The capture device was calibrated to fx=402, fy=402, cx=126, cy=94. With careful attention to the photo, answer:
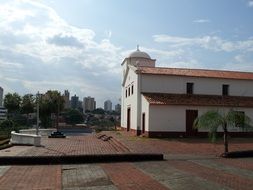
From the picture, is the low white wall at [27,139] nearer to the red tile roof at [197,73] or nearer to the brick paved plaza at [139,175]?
the brick paved plaza at [139,175]

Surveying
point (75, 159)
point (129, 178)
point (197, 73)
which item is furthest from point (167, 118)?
point (129, 178)

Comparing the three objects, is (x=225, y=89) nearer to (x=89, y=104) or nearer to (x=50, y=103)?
(x=50, y=103)

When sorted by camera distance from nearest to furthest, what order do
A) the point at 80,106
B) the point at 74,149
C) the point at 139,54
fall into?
the point at 74,149 < the point at 139,54 < the point at 80,106

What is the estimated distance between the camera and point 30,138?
27.5 m

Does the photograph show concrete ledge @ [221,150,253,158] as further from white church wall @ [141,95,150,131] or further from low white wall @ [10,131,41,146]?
white church wall @ [141,95,150,131]

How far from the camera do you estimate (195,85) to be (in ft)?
128

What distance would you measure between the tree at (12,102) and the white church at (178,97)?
27.2m

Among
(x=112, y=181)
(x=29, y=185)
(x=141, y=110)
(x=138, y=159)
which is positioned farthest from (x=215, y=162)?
(x=141, y=110)

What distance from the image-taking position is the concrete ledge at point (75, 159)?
17031 millimetres

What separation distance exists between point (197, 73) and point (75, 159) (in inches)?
993

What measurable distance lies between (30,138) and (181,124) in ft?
43.7

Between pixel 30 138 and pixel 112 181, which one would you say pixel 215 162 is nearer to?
pixel 112 181

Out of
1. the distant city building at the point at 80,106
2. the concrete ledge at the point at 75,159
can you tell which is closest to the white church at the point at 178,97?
the concrete ledge at the point at 75,159

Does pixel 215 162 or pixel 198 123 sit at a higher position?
pixel 198 123
